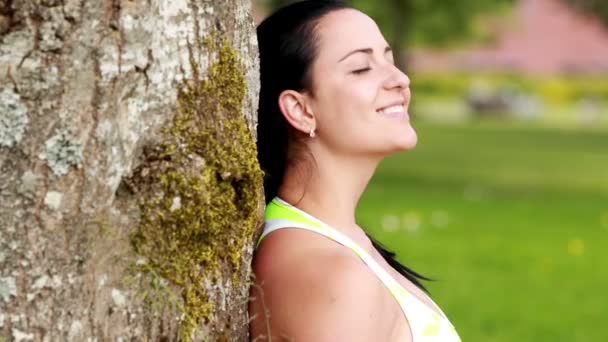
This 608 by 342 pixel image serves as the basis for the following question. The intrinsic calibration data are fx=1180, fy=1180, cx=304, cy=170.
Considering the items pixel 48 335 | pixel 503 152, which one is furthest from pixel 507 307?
pixel 503 152

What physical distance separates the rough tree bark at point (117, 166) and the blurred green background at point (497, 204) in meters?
5.05

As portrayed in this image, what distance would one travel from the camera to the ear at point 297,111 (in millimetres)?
2762

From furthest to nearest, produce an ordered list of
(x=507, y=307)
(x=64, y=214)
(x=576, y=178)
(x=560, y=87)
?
1. (x=560, y=87)
2. (x=576, y=178)
3. (x=507, y=307)
4. (x=64, y=214)

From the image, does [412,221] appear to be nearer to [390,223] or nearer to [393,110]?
[390,223]

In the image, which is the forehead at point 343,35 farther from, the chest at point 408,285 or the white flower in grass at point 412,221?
the white flower in grass at point 412,221

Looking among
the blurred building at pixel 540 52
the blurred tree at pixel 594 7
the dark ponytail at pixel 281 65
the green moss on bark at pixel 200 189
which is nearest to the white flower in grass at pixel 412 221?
the dark ponytail at pixel 281 65

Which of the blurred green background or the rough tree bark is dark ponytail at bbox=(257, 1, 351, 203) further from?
the blurred green background

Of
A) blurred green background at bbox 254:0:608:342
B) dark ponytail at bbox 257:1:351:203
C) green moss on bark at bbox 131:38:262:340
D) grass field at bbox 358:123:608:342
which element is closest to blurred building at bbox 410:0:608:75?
blurred green background at bbox 254:0:608:342

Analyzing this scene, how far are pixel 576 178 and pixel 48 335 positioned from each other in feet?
54.4

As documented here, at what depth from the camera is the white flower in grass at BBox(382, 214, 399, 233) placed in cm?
1113

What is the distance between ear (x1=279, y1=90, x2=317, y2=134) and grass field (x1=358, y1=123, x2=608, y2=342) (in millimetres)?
3838

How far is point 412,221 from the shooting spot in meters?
11.6

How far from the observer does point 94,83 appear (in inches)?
83.0

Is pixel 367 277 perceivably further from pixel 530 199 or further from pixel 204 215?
pixel 530 199
